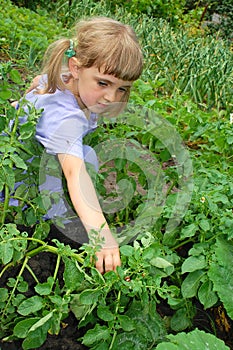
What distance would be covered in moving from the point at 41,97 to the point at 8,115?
0.54 metres

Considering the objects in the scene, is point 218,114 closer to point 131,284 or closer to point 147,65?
point 147,65

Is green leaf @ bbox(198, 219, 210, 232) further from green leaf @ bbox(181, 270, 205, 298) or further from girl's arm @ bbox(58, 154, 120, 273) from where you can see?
girl's arm @ bbox(58, 154, 120, 273)

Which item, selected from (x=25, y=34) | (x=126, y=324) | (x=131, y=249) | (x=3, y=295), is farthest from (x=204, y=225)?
(x=25, y=34)

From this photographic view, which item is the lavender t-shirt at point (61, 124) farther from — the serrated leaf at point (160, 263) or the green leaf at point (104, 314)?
the green leaf at point (104, 314)

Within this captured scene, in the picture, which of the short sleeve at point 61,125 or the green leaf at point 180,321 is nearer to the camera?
the green leaf at point 180,321

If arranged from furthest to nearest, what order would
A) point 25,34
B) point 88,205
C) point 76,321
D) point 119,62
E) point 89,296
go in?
point 25,34
point 119,62
point 76,321
point 88,205
point 89,296

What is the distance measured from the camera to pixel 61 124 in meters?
2.14

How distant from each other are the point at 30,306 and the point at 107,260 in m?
0.27

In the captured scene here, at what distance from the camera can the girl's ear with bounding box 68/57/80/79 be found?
2.38 m

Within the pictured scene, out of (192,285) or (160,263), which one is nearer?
(160,263)

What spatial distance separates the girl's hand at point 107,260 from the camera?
166cm

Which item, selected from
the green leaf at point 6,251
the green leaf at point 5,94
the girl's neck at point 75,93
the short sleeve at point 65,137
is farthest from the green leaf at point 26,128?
the girl's neck at point 75,93

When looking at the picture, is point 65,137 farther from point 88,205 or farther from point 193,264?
point 193,264

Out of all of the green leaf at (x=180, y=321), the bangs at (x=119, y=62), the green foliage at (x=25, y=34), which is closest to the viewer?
the green leaf at (x=180, y=321)
